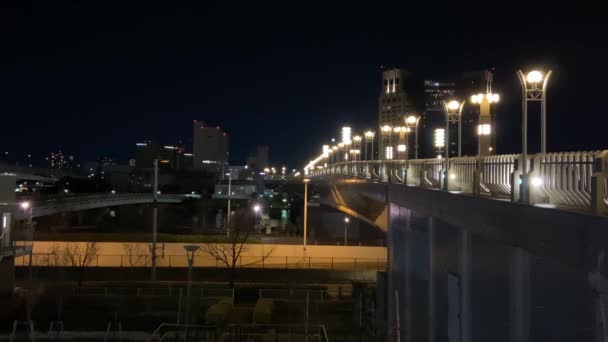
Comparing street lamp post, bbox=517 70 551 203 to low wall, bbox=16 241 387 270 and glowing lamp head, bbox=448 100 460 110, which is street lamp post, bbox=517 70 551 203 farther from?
low wall, bbox=16 241 387 270

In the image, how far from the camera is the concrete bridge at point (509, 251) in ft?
22.1

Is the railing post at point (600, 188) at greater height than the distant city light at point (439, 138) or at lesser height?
lesser

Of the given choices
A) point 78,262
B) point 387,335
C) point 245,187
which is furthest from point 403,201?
point 245,187

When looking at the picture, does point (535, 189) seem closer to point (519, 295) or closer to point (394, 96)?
point (519, 295)

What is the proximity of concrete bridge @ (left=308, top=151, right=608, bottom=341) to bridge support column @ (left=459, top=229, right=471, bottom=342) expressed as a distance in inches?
0.8

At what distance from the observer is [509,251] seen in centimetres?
929

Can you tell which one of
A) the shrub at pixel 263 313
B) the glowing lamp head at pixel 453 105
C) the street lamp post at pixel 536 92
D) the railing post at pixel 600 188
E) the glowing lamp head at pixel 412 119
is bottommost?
A: the shrub at pixel 263 313

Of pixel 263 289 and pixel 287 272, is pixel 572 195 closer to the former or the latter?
pixel 263 289

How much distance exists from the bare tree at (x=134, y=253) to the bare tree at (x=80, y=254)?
6.40 feet

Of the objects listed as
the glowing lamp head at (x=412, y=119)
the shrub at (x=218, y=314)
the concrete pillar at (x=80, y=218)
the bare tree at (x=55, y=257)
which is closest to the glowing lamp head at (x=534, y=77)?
the glowing lamp head at (x=412, y=119)

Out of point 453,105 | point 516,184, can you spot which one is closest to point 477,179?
point 516,184

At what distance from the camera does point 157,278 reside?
3484cm

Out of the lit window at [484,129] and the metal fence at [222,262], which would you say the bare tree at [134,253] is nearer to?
the metal fence at [222,262]

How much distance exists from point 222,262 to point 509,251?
97.3 ft
